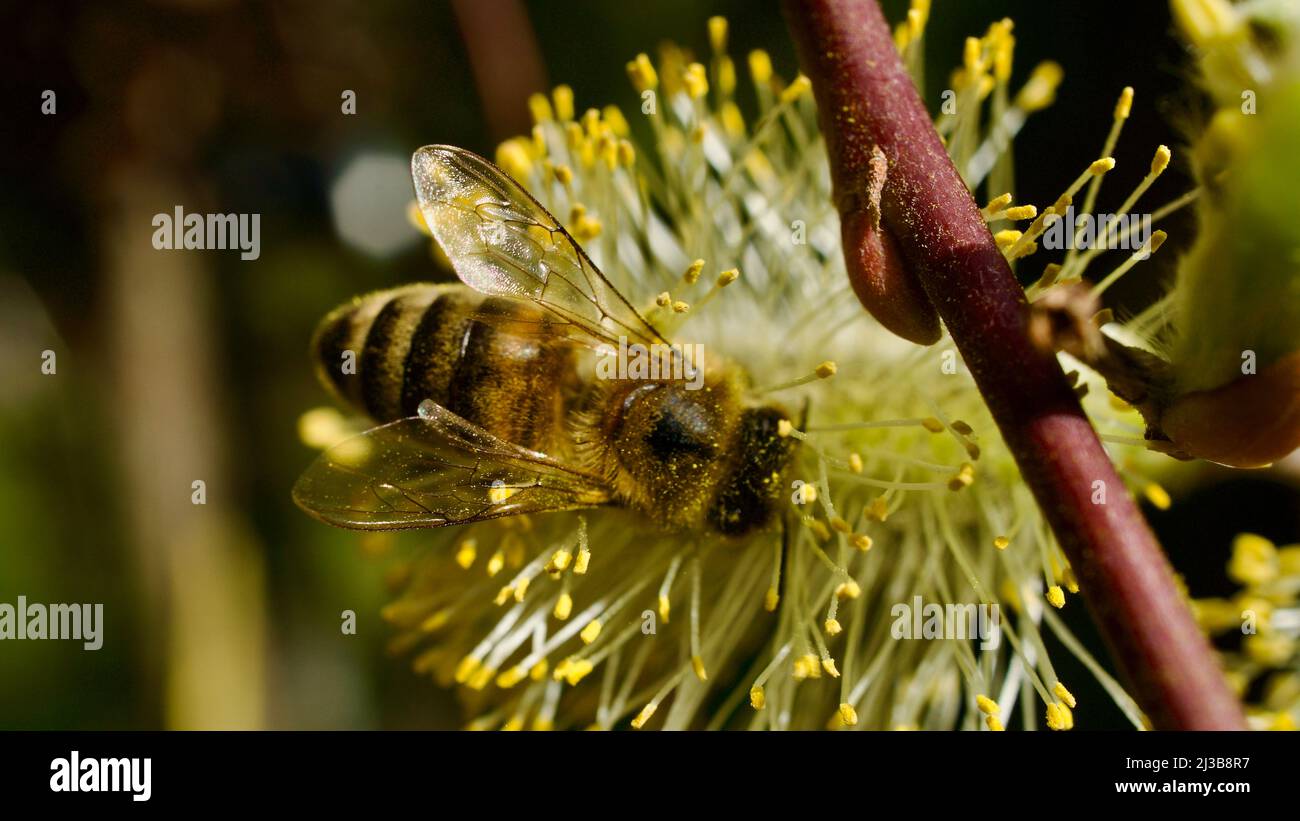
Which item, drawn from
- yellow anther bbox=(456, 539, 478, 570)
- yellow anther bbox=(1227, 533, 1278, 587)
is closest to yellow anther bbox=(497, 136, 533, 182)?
yellow anther bbox=(456, 539, 478, 570)

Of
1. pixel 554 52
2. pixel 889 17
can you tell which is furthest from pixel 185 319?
pixel 889 17

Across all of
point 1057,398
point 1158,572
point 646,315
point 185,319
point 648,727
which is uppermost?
point 185,319

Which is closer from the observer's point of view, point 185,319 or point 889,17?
point 889,17

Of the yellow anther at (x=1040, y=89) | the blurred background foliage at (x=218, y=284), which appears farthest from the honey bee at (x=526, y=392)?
the blurred background foliage at (x=218, y=284)

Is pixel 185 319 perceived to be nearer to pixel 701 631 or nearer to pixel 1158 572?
pixel 701 631

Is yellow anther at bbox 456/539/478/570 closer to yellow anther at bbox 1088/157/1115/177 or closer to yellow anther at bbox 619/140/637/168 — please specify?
yellow anther at bbox 619/140/637/168

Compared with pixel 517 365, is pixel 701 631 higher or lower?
lower
